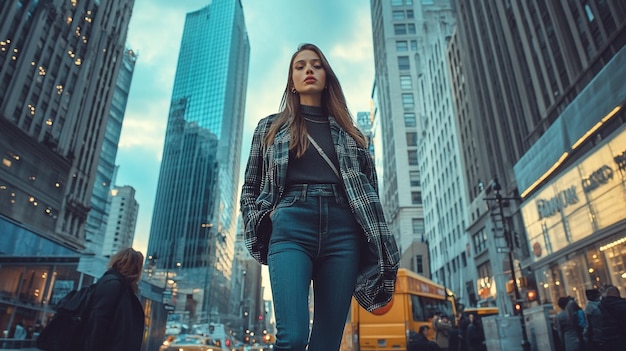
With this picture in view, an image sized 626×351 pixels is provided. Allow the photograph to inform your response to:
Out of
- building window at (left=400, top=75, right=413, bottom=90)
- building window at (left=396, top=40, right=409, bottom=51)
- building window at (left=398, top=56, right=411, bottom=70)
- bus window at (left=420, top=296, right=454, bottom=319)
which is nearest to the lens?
bus window at (left=420, top=296, right=454, bottom=319)

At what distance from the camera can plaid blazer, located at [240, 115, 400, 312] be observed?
212 cm

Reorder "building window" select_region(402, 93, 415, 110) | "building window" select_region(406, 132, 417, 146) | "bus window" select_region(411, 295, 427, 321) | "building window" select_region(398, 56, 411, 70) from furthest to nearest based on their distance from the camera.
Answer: "building window" select_region(398, 56, 411, 70) < "building window" select_region(402, 93, 415, 110) < "building window" select_region(406, 132, 417, 146) < "bus window" select_region(411, 295, 427, 321)

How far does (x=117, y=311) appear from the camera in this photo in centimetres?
420

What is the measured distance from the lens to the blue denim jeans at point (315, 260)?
194cm

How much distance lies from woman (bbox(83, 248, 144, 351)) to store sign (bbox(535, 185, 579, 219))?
2292 centimetres

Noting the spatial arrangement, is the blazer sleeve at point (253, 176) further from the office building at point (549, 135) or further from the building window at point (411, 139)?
the building window at point (411, 139)

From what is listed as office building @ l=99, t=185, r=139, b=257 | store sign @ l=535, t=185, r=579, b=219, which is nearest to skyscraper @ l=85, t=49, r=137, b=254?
office building @ l=99, t=185, r=139, b=257

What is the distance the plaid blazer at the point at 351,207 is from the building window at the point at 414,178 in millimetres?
75209

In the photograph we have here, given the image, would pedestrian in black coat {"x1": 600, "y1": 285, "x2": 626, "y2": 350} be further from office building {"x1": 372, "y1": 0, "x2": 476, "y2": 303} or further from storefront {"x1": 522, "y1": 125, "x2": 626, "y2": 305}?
office building {"x1": 372, "y1": 0, "x2": 476, "y2": 303}

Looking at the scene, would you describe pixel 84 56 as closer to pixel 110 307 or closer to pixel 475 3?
pixel 475 3

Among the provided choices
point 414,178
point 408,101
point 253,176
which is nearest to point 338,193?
point 253,176

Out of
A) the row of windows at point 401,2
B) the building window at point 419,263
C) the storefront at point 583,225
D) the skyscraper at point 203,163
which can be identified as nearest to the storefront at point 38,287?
the storefront at point 583,225

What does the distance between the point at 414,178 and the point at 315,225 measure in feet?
251

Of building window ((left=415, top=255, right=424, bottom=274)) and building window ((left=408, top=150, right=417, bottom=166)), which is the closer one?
building window ((left=415, top=255, right=424, bottom=274))
